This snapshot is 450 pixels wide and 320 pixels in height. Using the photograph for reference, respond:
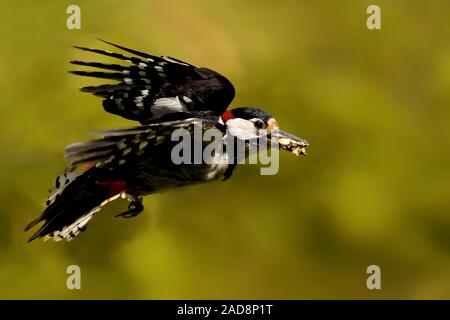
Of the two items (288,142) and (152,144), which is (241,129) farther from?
(152,144)

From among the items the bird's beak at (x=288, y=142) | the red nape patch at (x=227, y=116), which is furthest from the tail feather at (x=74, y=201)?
the bird's beak at (x=288, y=142)

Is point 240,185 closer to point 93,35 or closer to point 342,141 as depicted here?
point 342,141

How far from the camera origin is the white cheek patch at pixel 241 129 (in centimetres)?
314

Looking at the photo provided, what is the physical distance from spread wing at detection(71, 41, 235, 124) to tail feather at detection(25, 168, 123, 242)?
0.85 feet

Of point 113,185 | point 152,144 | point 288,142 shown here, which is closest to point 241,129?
point 288,142

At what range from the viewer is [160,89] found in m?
3.29

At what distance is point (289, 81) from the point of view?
438 cm

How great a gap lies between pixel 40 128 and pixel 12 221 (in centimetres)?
40

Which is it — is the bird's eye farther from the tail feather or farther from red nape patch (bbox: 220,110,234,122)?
the tail feather

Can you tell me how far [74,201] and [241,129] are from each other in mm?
593

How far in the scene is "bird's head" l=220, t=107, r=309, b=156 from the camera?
3174mm

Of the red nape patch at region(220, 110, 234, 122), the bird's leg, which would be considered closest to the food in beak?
the red nape patch at region(220, 110, 234, 122)

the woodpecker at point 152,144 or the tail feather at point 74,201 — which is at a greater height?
the woodpecker at point 152,144

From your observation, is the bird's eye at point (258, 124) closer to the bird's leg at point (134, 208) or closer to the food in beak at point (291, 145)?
the food in beak at point (291, 145)
